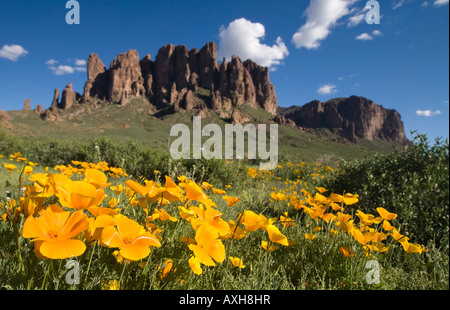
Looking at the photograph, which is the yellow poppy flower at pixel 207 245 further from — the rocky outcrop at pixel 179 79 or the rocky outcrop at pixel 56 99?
the rocky outcrop at pixel 56 99

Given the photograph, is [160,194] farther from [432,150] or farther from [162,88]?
[162,88]

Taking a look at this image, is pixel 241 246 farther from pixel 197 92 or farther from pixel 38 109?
pixel 38 109

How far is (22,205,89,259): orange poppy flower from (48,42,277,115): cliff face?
8904 cm

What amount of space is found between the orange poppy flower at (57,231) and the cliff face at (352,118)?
107 m

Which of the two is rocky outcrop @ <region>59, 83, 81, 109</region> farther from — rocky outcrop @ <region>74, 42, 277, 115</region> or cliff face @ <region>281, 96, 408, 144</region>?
A: cliff face @ <region>281, 96, 408, 144</region>

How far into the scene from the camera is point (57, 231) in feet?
2.18

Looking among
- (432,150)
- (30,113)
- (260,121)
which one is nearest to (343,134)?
(260,121)

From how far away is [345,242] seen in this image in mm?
1843

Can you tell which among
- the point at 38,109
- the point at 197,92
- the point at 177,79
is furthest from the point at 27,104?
the point at 197,92

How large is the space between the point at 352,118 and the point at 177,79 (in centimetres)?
8709

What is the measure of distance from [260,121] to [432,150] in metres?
70.3

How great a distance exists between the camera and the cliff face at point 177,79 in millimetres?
92294

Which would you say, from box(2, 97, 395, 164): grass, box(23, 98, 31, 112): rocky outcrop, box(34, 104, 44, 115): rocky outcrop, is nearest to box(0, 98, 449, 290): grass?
box(2, 97, 395, 164): grass

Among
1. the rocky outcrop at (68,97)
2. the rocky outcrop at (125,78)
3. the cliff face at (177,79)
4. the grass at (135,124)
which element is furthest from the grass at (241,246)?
the rocky outcrop at (68,97)
